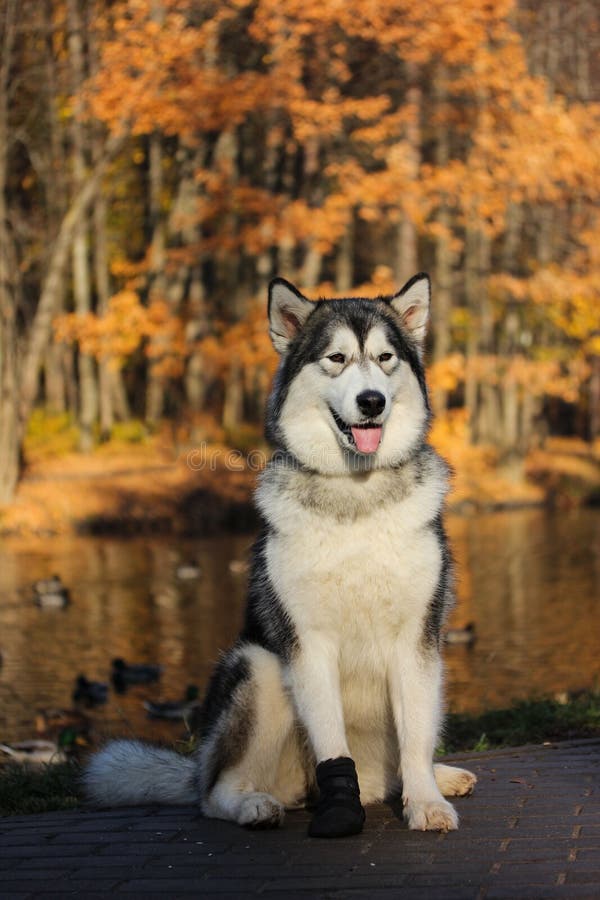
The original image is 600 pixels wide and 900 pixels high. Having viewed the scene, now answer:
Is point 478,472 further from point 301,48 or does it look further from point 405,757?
point 405,757

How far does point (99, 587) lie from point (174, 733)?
8.22 m

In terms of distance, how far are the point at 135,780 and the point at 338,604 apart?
1.28 meters

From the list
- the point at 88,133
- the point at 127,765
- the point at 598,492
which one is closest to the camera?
the point at 127,765

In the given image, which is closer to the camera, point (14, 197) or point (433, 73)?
point (433, 73)

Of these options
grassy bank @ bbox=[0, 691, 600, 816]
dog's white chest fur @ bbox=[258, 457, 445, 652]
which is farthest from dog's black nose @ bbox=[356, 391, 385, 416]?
grassy bank @ bbox=[0, 691, 600, 816]

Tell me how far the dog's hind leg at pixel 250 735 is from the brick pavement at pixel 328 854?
0.47 ft

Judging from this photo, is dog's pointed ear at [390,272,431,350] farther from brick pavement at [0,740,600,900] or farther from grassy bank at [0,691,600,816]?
grassy bank at [0,691,600,816]

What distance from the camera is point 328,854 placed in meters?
4.48

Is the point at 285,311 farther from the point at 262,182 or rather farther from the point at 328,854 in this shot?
the point at 262,182

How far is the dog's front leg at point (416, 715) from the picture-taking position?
488 centimetres

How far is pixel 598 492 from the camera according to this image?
30.7m

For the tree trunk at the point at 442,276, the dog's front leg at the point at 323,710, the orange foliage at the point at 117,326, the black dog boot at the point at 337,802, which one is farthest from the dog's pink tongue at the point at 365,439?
the tree trunk at the point at 442,276

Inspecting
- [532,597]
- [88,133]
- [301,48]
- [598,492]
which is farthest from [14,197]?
[532,597]

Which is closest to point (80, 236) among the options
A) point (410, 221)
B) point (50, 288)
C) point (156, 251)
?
point (156, 251)
